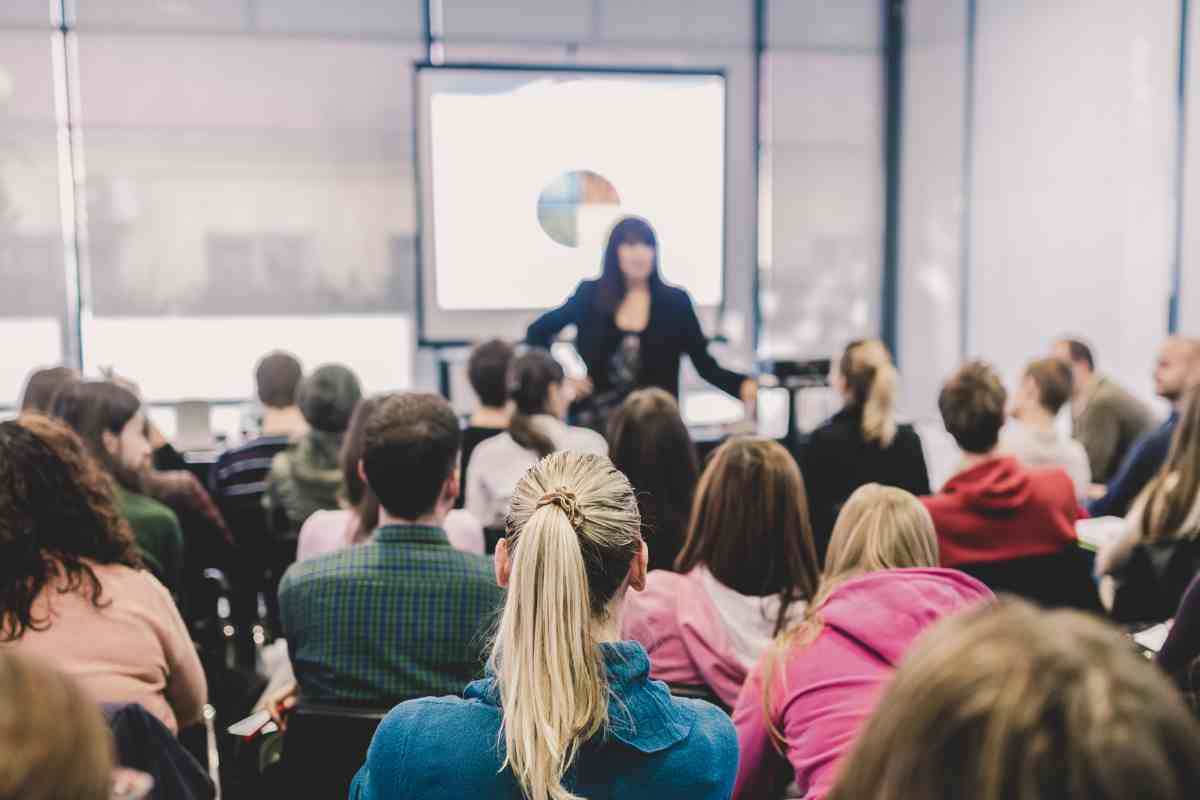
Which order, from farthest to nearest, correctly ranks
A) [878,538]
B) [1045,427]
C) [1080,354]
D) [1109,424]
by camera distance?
[1080,354] → [1109,424] → [1045,427] → [878,538]

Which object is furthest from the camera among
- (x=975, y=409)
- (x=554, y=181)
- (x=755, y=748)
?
(x=554, y=181)

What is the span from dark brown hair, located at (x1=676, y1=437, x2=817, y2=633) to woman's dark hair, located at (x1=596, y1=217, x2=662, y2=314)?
2.16m

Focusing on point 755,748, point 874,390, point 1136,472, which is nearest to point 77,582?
point 755,748

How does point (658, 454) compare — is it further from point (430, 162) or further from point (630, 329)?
point (430, 162)

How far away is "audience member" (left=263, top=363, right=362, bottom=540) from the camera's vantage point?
11.0ft

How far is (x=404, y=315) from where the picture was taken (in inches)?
253

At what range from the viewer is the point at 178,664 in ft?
6.28

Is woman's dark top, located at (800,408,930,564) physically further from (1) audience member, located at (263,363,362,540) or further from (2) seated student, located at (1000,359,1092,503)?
(1) audience member, located at (263,363,362,540)

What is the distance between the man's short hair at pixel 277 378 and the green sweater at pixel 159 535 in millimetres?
1288

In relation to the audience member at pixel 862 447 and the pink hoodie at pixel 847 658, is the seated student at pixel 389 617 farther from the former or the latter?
the audience member at pixel 862 447

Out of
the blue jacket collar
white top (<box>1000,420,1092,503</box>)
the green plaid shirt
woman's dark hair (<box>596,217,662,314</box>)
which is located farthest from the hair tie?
woman's dark hair (<box>596,217,662,314</box>)

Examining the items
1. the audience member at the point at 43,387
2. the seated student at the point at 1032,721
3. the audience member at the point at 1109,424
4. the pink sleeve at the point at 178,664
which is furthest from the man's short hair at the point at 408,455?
the audience member at the point at 1109,424

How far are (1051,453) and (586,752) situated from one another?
2951mm

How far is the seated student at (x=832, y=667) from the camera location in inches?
61.1
